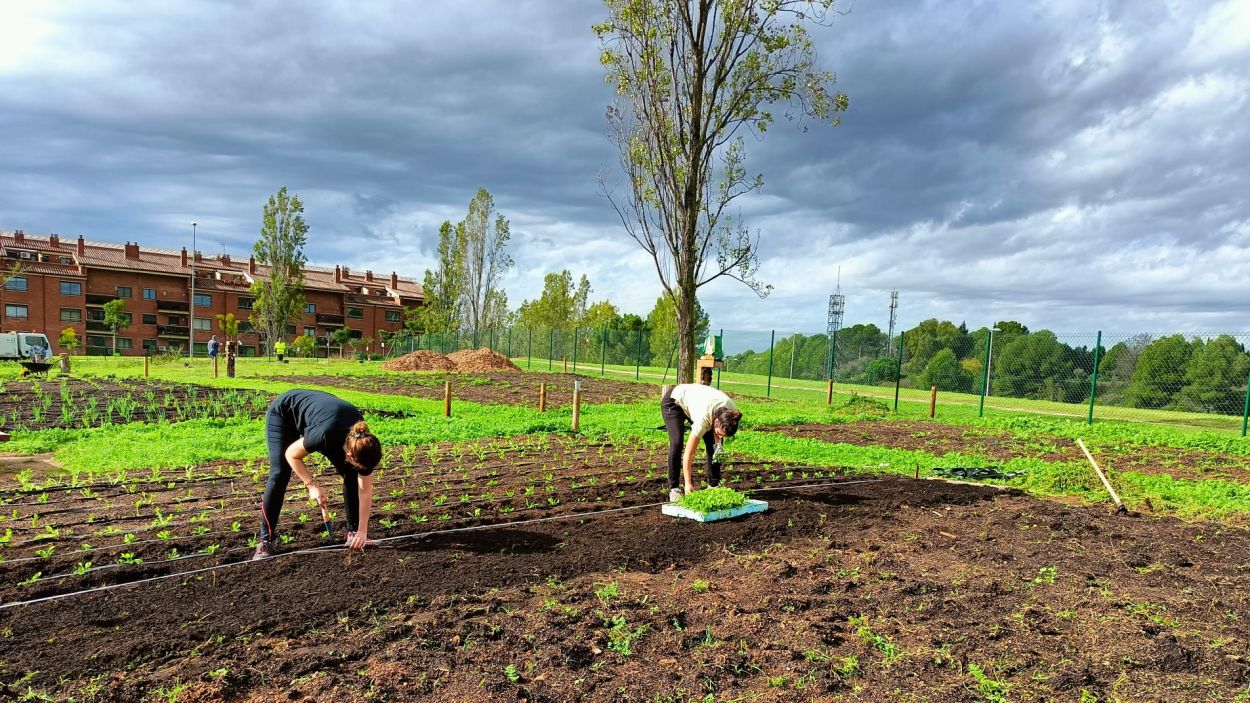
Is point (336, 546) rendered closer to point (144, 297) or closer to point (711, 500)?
point (711, 500)

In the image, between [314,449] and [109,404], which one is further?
[109,404]

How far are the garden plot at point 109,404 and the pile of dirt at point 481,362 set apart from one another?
1271 cm

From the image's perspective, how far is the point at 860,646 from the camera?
348 centimetres

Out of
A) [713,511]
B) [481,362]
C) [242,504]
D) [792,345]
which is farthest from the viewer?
[481,362]

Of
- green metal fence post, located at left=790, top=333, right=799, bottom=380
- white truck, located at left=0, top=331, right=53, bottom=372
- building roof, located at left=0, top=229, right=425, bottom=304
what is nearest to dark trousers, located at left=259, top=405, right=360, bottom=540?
green metal fence post, located at left=790, top=333, right=799, bottom=380

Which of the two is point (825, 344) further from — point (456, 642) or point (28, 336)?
point (28, 336)

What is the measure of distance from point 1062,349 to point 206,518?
698 inches

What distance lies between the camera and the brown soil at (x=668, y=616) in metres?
3.06

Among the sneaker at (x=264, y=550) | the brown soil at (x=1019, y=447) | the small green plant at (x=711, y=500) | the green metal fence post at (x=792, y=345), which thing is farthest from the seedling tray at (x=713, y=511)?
the green metal fence post at (x=792, y=345)

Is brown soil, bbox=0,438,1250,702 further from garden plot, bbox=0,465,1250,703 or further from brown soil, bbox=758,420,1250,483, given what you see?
brown soil, bbox=758,420,1250,483

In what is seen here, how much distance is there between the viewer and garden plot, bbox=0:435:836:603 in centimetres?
426

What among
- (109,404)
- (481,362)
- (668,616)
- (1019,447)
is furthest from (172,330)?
(668,616)

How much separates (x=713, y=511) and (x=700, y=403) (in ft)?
2.81

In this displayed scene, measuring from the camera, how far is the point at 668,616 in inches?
149
